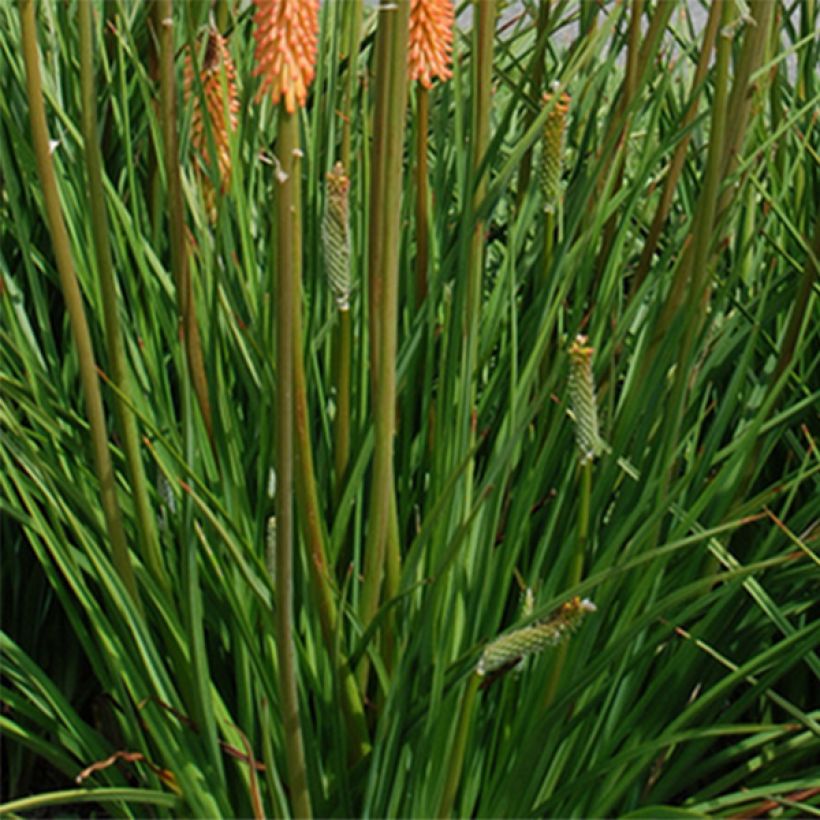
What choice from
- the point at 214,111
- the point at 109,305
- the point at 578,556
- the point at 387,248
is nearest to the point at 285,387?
the point at 387,248

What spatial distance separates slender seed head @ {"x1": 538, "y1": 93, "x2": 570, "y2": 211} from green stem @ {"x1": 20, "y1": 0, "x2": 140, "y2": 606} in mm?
575

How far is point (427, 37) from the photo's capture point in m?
1.59

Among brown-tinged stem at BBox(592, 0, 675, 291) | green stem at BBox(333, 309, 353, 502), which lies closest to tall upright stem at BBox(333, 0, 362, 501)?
green stem at BBox(333, 309, 353, 502)

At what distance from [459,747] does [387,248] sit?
586 mm

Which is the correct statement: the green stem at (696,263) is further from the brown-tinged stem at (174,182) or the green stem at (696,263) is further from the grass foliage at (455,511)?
the brown-tinged stem at (174,182)

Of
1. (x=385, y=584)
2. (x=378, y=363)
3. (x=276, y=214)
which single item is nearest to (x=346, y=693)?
(x=385, y=584)

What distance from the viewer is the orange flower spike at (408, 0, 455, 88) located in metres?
1.58

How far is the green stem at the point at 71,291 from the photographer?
1248 millimetres

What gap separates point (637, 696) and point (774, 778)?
0.21m

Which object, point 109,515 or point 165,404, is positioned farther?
point 165,404

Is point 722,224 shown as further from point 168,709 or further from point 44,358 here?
point 44,358

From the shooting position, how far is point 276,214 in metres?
1.14

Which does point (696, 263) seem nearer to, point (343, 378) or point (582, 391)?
point (582, 391)

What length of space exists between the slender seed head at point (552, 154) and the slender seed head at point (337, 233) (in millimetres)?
328
